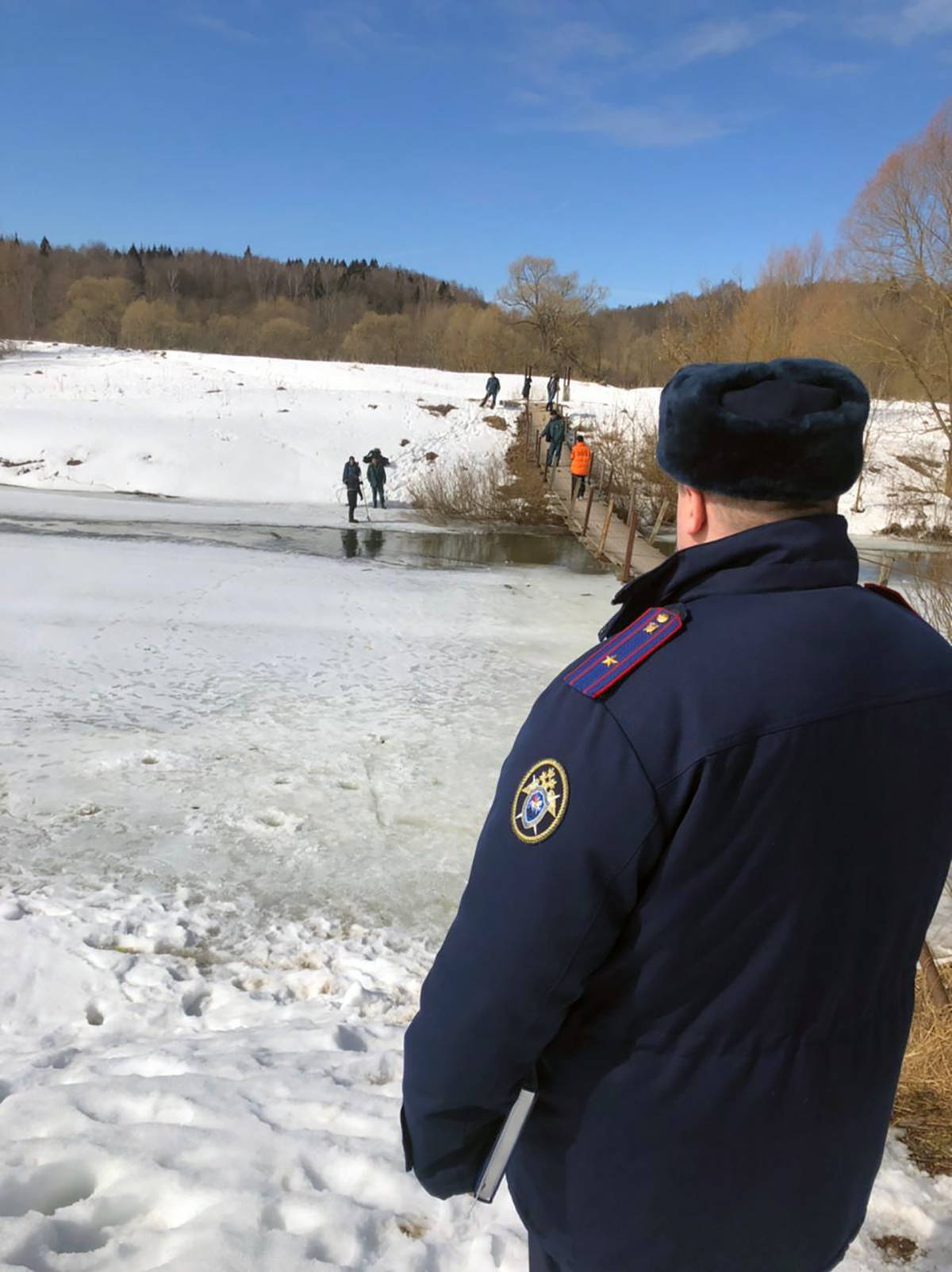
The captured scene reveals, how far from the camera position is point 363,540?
2002 cm

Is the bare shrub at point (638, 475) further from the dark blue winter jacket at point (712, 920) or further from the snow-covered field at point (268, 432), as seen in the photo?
the dark blue winter jacket at point (712, 920)

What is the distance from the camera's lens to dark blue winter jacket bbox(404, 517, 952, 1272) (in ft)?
3.57

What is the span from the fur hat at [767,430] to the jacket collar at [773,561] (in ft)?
0.16

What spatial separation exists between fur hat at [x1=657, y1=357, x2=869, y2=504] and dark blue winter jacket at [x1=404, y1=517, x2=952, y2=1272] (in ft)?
0.22

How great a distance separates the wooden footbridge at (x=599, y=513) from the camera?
17141 millimetres

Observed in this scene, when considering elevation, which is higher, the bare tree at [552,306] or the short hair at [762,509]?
the bare tree at [552,306]

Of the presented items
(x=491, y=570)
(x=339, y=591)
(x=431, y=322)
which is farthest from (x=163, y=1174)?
(x=431, y=322)

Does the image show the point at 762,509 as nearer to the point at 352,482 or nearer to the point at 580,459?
the point at 352,482

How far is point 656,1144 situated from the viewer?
3.93 ft

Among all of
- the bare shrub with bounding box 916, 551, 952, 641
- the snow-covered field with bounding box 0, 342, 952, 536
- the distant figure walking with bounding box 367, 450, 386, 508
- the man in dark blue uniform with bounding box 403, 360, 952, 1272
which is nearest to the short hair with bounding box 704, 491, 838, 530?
the man in dark blue uniform with bounding box 403, 360, 952, 1272

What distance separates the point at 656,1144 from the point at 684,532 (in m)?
0.85

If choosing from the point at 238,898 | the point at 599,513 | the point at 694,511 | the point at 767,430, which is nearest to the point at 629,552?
the point at 599,513

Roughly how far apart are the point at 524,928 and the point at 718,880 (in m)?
0.26

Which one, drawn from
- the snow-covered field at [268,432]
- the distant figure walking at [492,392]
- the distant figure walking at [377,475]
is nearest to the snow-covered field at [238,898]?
the distant figure walking at [377,475]
